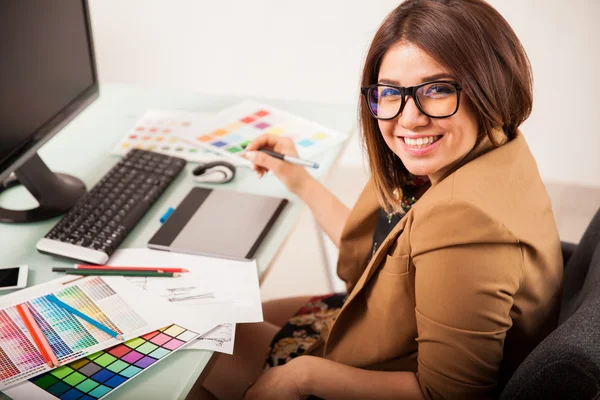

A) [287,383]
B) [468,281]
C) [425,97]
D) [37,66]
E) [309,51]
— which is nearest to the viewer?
[468,281]

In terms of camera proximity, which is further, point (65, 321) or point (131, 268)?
point (131, 268)

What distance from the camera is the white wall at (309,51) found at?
243cm

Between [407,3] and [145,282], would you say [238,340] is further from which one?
[407,3]

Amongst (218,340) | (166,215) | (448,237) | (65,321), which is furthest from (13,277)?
(448,237)

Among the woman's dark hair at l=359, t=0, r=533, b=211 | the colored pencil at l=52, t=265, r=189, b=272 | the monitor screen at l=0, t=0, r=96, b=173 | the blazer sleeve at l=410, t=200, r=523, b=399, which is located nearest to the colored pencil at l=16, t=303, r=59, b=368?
the colored pencil at l=52, t=265, r=189, b=272

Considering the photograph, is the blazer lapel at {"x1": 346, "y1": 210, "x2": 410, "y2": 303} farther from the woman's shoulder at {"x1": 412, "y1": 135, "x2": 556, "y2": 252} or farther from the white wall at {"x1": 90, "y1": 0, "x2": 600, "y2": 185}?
the white wall at {"x1": 90, "y1": 0, "x2": 600, "y2": 185}

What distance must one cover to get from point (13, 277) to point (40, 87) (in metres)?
0.42

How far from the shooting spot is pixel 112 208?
129cm

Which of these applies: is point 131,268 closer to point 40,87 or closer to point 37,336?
point 37,336

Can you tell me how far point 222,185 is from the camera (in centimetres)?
142

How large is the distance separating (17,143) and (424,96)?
2.68 feet

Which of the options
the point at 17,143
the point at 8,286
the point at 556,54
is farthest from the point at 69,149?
the point at 556,54

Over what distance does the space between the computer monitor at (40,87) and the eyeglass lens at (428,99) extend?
71 cm

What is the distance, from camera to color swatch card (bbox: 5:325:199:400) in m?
0.90
